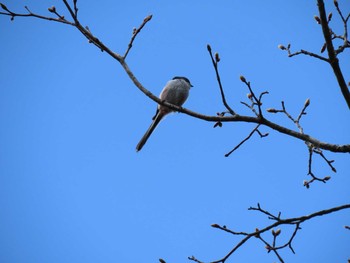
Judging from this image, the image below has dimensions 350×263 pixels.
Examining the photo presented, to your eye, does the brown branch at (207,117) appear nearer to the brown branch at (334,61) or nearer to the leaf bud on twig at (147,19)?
the brown branch at (334,61)

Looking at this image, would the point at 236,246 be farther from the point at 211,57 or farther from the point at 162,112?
the point at 162,112

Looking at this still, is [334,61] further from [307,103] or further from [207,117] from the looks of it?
[207,117]

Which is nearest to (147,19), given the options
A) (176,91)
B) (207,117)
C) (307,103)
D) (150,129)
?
(207,117)

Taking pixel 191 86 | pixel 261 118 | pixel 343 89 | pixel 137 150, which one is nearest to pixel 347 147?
pixel 343 89

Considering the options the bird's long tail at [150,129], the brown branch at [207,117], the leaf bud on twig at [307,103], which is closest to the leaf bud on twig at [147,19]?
the brown branch at [207,117]

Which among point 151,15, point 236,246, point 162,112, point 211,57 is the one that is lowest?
point 236,246

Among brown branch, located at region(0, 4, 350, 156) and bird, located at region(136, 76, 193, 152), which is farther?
bird, located at region(136, 76, 193, 152)

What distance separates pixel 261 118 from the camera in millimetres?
2945

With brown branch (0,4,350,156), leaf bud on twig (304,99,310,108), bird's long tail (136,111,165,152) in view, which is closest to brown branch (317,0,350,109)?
brown branch (0,4,350,156)

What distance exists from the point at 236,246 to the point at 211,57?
5.69 ft

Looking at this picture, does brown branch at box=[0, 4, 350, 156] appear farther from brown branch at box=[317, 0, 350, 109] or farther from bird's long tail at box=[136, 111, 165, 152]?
bird's long tail at box=[136, 111, 165, 152]

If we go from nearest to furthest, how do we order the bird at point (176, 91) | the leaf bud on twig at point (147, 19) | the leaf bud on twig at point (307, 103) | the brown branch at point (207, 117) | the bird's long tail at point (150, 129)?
the brown branch at point (207, 117) < the leaf bud on twig at point (307, 103) < the leaf bud on twig at point (147, 19) < the bird's long tail at point (150, 129) < the bird at point (176, 91)

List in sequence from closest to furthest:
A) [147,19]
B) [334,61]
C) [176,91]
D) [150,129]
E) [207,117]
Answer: [334,61] < [207,117] < [147,19] < [150,129] < [176,91]

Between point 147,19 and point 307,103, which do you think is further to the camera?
point 147,19
